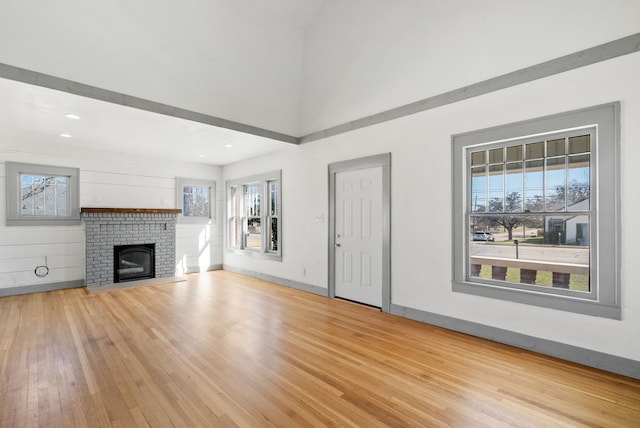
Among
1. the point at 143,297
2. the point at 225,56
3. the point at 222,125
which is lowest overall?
the point at 143,297

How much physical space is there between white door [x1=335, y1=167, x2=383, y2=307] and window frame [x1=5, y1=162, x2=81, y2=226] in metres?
4.85

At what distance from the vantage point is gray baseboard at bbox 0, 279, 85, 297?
5242 mm

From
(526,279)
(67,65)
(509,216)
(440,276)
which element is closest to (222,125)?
(67,65)

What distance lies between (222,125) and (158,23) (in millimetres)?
1458

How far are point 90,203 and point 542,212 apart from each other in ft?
23.6

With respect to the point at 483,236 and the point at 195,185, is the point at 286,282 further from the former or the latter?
the point at 483,236

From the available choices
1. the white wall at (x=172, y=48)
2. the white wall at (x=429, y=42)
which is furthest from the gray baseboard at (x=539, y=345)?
the white wall at (x=172, y=48)

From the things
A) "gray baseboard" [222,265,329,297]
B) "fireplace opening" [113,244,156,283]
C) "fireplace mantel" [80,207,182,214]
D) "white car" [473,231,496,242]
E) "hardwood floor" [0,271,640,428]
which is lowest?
"hardwood floor" [0,271,640,428]

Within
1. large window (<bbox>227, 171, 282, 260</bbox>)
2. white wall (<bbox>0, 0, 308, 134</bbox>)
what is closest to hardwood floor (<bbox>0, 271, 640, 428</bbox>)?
large window (<bbox>227, 171, 282, 260</bbox>)

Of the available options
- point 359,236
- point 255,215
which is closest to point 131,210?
point 255,215

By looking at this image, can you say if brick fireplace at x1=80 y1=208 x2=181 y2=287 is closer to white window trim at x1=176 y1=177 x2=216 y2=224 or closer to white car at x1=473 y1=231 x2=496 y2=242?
white window trim at x1=176 y1=177 x2=216 y2=224

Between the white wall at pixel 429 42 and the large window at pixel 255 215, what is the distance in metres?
2.21

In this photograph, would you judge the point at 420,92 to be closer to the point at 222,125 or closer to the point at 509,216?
the point at 509,216

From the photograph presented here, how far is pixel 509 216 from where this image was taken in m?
3.39
